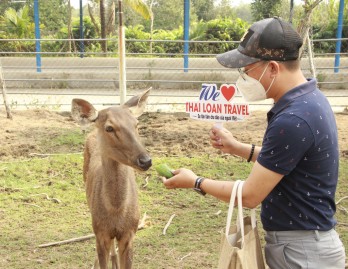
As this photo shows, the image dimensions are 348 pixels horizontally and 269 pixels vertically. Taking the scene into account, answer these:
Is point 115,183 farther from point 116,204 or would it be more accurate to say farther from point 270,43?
point 270,43

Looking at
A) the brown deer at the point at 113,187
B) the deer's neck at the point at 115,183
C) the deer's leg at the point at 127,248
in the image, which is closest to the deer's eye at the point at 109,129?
the brown deer at the point at 113,187

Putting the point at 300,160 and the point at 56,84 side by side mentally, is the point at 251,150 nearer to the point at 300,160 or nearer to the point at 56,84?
the point at 300,160

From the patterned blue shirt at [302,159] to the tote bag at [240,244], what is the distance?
149mm

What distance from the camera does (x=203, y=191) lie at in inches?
115

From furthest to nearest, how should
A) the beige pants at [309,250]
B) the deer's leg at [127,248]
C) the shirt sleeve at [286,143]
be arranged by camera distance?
the deer's leg at [127,248] → the beige pants at [309,250] → the shirt sleeve at [286,143]

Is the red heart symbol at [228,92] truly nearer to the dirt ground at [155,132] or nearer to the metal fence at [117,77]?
the dirt ground at [155,132]

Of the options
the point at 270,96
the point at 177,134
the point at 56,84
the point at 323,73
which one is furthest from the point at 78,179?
the point at 323,73

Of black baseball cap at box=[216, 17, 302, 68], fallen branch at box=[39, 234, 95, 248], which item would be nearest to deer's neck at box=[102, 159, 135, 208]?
fallen branch at box=[39, 234, 95, 248]

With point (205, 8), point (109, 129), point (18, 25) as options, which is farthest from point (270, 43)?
point (205, 8)

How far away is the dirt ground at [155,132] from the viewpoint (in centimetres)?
919

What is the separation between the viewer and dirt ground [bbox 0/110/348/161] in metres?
9.19

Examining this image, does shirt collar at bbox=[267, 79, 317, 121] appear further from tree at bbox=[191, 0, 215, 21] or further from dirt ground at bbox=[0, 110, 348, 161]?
tree at bbox=[191, 0, 215, 21]

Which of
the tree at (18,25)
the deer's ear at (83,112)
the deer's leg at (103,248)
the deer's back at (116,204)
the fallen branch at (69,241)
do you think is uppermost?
the tree at (18,25)

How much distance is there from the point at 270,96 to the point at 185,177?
0.66 m
